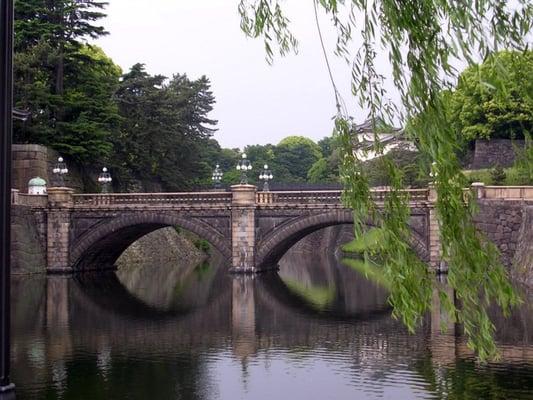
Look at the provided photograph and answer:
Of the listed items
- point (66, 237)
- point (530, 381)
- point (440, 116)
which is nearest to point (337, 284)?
point (66, 237)

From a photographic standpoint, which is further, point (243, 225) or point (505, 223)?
point (243, 225)

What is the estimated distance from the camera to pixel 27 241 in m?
40.3

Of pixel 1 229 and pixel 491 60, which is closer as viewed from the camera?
pixel 1 229

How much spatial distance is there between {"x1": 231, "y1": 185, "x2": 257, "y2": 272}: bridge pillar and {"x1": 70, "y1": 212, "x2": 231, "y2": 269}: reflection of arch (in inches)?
25.7

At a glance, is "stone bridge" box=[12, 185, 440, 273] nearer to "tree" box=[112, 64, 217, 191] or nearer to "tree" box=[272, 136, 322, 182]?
"tree" box=[112, 64, 217, 191]

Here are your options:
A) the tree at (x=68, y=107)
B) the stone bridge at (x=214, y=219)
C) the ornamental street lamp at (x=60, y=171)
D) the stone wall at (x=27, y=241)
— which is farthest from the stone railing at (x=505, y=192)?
the stone wall at (x=27, y=241)

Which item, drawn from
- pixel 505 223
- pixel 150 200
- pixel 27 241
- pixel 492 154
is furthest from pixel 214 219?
pixel 492 154

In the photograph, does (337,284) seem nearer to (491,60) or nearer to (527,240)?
(527,240)

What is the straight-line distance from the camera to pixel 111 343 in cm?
2056

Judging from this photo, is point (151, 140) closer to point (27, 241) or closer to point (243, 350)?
point (27, 241)

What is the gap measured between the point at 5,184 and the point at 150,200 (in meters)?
36.4

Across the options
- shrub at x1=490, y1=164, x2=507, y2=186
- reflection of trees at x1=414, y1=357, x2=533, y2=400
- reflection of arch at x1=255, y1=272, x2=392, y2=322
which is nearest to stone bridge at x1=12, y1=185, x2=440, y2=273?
reflection of arch at x1=255, y1=272, x2=392, y2=322

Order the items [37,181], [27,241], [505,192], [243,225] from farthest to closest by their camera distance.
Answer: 1. [37,181]
2. [27,241]
3. [243,225]
4. [505,192]

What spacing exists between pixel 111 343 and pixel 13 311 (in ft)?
24.7
